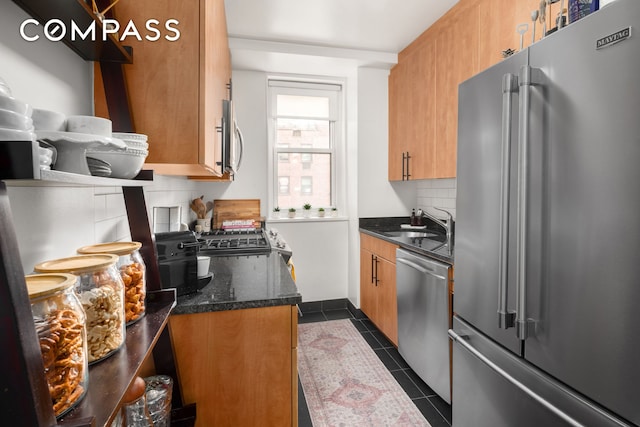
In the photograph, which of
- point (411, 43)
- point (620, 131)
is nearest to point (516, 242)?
point (620, 131)

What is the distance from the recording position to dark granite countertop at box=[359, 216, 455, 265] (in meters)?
2.05

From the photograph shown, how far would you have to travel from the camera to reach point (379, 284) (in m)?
2.95

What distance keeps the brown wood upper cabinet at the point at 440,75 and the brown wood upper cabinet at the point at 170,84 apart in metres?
1.74

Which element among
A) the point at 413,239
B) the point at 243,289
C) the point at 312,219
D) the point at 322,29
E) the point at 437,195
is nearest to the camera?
the point at 243,289

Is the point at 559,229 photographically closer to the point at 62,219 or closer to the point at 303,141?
the point at 62,219

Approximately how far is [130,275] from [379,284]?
241 centimetres

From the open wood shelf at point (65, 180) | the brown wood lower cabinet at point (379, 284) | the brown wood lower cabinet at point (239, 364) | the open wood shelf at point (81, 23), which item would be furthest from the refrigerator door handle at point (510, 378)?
the open wood shelf at point (81, 23)

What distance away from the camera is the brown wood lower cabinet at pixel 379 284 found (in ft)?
8.84

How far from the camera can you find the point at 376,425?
1851 mm

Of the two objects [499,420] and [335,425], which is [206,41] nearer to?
[499,420]

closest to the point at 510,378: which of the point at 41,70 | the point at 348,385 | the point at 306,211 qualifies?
the point at 348,385

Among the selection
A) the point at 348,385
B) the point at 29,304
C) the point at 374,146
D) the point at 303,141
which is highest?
the point at 303,141

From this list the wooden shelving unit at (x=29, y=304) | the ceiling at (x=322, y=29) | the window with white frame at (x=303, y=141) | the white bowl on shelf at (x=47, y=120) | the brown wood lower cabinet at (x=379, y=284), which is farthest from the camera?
the window with white frame at (x=303, y=141)

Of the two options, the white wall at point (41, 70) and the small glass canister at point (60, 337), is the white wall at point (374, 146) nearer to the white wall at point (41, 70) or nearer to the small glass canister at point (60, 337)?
the white wall at point (41, 70)
